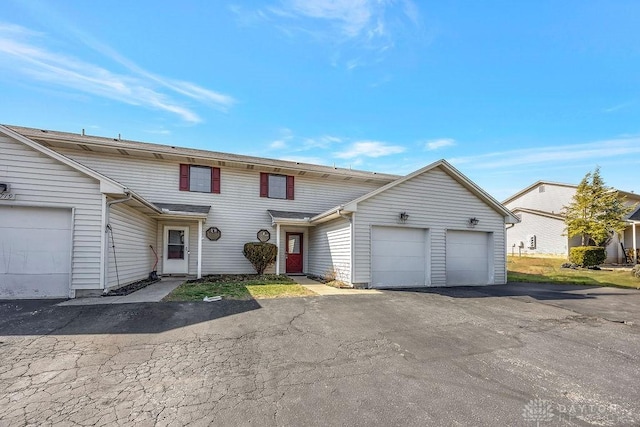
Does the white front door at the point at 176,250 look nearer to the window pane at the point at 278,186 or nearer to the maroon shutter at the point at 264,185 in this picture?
the maroon shutter at the point at 264,185

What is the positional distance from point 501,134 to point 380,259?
10245mm

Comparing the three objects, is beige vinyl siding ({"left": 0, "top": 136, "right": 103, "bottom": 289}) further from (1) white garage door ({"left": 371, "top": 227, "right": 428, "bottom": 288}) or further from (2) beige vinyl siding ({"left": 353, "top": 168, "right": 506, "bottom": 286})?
(1) white garage door ({"left": 371, "top": 227, "right": 428, "bottom": 288})

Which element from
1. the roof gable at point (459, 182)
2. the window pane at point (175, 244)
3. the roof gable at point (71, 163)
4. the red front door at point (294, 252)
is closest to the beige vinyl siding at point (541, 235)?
the roof gable at point (459, 182)

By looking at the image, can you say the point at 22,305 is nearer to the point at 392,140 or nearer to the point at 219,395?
the point at 219,395

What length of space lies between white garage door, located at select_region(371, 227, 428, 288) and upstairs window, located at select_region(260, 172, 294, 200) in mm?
5115

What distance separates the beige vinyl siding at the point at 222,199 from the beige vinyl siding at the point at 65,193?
14.6 ft

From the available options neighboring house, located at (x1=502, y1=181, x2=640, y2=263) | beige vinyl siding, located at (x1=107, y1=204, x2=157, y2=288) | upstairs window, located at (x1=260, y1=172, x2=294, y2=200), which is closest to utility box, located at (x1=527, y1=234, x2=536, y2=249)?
neighboring house, located at (x1=502, y1=181, x2=640, y2=263)

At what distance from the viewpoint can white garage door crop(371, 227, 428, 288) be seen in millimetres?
10609

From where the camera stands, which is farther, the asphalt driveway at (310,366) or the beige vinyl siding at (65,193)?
the beige vinyl siding at (65,193)

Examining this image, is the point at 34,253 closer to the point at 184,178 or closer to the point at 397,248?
the point at 184,178

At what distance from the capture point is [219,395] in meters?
3.14

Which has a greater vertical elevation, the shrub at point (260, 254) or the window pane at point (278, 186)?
the window pane at point (278, 186)

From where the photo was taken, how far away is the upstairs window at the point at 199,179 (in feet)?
42.0

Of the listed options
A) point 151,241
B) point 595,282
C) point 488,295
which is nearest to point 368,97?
point 488,295
